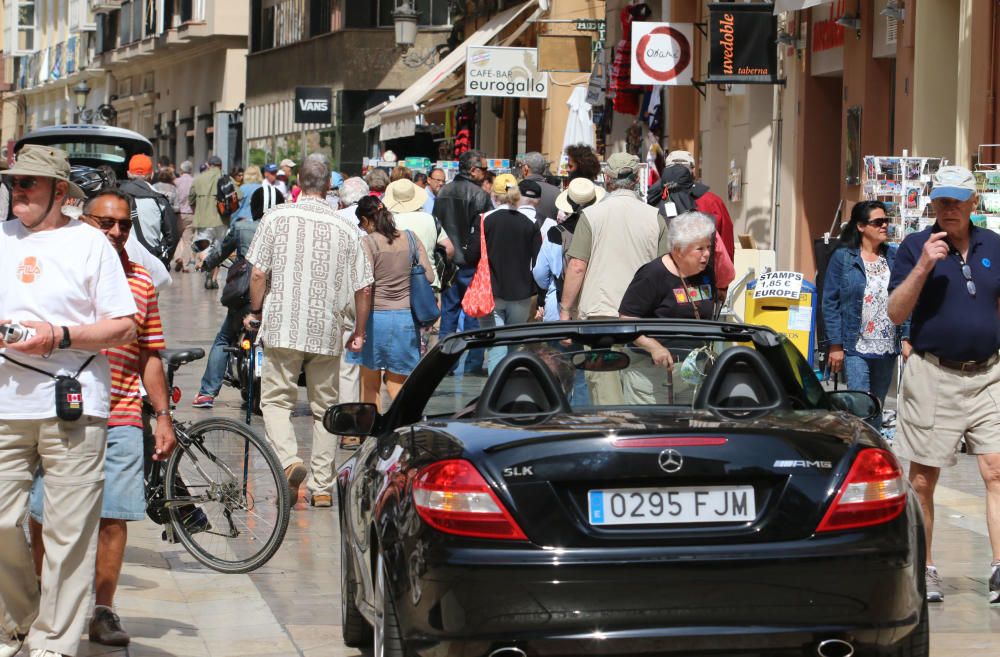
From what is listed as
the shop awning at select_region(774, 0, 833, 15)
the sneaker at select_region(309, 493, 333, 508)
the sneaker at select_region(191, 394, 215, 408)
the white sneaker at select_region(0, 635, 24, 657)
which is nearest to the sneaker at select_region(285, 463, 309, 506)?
the sneaker at select_region(309, 493, 333, 508)

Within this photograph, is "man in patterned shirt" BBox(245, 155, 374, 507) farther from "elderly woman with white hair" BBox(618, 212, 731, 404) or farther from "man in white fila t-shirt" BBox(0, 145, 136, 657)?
"man in white fila t-shirt" BBox(0, 145, 136, 657)

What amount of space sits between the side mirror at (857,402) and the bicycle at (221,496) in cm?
313

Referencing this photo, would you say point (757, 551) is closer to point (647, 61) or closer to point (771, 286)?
point (771, 286)

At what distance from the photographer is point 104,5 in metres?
74.5

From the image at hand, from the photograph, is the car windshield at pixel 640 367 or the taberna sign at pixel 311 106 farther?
the taberna sign at pixel 311 106

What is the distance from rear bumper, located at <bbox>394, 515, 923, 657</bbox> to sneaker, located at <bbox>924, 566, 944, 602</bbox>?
305cm

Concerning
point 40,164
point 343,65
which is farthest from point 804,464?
point 343,65

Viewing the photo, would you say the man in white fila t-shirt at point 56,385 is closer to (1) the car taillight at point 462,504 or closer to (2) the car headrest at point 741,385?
(1) the car taillight at point 462,504

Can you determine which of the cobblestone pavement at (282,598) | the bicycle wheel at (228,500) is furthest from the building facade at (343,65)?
the bicycle wheel at (228,500)

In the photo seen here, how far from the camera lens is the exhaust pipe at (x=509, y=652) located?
5.10 metres

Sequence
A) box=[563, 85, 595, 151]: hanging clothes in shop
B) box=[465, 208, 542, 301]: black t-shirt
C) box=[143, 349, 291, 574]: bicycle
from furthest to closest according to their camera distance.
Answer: box=[563, 85, 595, 151]: hanging clothes in shop → box=[465, 208, 542, 301]: black t-shirt → box=[143, 349, 291, 574]: bicycle

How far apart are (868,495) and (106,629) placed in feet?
10.1

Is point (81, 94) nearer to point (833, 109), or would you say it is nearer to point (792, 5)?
point (833, 109)

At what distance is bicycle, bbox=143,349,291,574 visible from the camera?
884 cm
